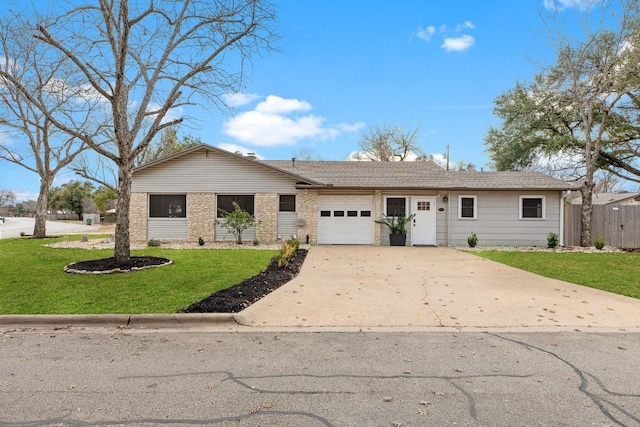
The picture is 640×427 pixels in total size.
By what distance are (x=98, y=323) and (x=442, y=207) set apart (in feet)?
45.5

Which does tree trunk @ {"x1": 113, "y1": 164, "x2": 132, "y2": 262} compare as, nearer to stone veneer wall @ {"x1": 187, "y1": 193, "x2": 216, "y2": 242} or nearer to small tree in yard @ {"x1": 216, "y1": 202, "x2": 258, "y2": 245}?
small tree in yard @ {"x1": 216, "y1": 202, "x2": 258, "y2": 245}

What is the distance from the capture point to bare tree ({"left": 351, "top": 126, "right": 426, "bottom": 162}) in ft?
123

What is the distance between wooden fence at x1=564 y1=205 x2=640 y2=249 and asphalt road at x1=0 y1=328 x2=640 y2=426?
14.0m

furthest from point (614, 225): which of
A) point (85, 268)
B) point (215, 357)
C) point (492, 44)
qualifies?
point (85, 268)

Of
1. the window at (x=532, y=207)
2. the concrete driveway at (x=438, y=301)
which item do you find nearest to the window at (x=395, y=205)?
the window at (x=532, y=207)

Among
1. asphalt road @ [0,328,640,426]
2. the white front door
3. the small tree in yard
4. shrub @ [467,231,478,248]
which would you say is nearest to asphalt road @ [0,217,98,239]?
the small tree in yard

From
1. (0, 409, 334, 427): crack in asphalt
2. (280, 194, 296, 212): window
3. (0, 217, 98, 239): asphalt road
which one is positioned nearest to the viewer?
(0, 409, 334, 427): crack in asphalt

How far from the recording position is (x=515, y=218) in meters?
16.4

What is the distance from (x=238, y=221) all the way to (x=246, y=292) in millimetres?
9179

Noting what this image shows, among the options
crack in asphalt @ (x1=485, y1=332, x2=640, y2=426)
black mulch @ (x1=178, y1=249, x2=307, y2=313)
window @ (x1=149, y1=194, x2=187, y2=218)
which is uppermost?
window @ (x1=149, y1=194, x2=187, y2=218)

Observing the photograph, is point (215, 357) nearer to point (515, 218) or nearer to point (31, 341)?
point (31, 341)

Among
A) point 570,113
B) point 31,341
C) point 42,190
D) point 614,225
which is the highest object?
point 570,113

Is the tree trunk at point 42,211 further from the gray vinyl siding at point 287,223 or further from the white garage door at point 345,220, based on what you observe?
the white garage door at point 345,220

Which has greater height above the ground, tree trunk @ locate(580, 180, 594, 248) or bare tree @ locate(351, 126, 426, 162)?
bare tree @ locate(351, 126, 426, 162)
